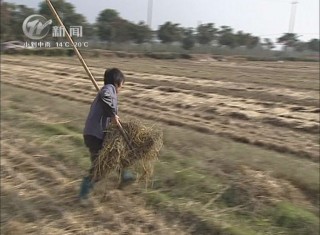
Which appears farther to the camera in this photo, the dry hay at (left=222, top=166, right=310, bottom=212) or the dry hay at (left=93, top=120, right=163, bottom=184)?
the dry hay at (left=222, top=166, right=310, bottom=212)

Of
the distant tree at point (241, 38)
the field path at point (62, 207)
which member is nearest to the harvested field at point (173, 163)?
the field path at point (62, 207)

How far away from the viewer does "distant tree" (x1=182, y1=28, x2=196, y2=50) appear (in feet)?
199

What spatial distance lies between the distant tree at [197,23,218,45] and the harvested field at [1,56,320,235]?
5044cm

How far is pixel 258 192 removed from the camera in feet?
19.4

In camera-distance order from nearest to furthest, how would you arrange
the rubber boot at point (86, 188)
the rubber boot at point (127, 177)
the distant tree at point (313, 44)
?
the rubber boot at point (86, 188) < the rubber boot at point (127, 177) < the distant tree at point (313, 44)

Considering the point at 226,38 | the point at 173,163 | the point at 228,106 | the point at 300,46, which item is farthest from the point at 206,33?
the point at 173,163

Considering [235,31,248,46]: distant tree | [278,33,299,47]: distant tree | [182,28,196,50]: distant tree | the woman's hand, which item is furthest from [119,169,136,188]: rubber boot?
[278,33,299,47]: distant tree

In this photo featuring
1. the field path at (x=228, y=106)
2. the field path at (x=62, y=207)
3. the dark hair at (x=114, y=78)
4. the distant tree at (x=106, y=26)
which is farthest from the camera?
the distant tree at (x=106, y=26)

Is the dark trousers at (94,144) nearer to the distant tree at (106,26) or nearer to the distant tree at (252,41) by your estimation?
the distant tree at (106,26)

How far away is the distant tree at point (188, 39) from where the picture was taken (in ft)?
199

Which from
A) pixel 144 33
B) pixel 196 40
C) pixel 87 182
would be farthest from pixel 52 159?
pixel 196 40

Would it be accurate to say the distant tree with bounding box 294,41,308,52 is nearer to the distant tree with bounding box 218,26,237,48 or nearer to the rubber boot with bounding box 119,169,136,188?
the distant tree with bounding box 218,26,237,48

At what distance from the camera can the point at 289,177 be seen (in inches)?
262

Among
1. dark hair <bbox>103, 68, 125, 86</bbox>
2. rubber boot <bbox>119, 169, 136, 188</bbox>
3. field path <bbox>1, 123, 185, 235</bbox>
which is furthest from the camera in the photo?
rubber boot <bbox>119, 169, 136, 188</bbox>
